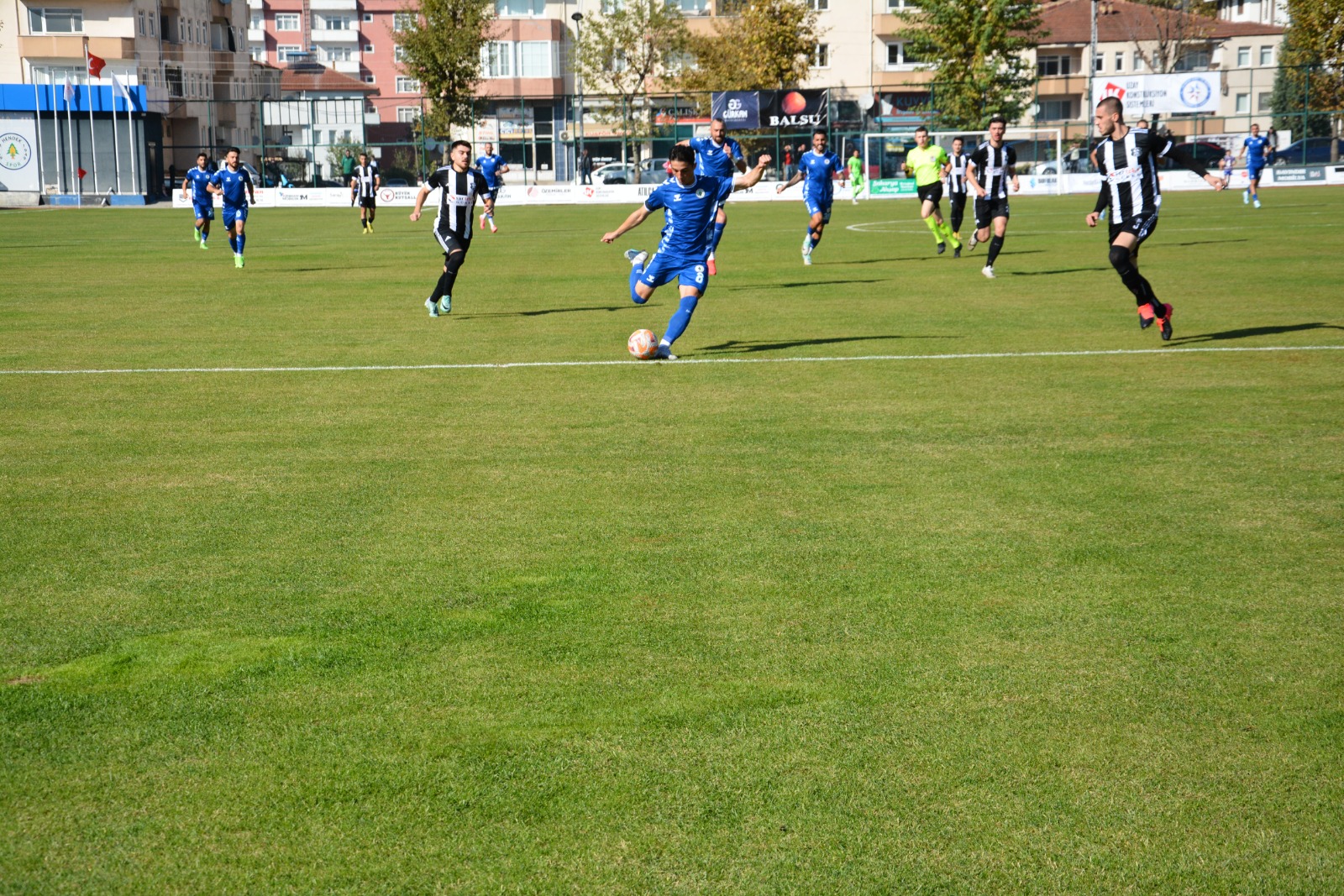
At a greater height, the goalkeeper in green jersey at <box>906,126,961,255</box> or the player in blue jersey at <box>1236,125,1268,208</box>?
the player in blue jersey at <box>1236,125,1268,208</box>

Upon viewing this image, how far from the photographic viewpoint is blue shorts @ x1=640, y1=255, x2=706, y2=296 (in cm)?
1349

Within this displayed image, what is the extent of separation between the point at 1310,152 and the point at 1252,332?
50.0 m

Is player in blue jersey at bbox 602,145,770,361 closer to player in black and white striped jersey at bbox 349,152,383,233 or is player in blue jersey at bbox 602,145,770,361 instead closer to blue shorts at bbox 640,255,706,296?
blue shorts at bbox 640,255,706,296

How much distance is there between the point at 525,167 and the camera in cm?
6288

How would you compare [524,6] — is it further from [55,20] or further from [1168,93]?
[1168,93]

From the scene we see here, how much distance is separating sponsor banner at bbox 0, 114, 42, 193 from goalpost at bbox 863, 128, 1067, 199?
37.4 meters

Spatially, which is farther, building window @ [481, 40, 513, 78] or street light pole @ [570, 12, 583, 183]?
building window @ [481, 40, 513, 78]

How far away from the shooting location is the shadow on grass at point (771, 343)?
46.5 ft

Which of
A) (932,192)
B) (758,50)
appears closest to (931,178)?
Answer: (932,192)

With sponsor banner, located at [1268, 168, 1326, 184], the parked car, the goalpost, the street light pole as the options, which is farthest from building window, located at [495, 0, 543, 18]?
sponsor banner, located at [1268, 168, 1326, 184]

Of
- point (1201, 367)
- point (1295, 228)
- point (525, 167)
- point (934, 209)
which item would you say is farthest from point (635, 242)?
point (525, 167)

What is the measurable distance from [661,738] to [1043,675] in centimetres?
154

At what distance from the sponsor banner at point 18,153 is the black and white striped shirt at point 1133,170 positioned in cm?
5835

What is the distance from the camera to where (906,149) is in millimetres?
63781
